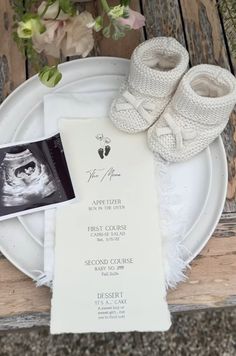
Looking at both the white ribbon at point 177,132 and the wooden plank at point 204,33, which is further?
the wooden plank at point 204,33

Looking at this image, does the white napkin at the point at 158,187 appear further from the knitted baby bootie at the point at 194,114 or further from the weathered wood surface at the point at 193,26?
the weathered wood surface at the point at 193,26

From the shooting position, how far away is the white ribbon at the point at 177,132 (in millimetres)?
619

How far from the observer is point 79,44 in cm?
54

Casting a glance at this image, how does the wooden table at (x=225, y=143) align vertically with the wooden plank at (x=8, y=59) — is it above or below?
below

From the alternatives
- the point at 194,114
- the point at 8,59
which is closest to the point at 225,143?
the point at 194,114

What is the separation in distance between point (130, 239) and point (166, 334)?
0.90 ft

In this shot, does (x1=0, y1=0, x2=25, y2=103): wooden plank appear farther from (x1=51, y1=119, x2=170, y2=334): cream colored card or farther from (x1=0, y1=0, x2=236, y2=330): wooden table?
(x1=51, y1=119, x2=170, y2=334): cream colored card

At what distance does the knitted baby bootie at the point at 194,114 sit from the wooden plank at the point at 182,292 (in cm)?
14

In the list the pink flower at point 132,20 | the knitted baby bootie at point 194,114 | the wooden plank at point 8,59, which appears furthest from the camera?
the wooden plank at point 8,59

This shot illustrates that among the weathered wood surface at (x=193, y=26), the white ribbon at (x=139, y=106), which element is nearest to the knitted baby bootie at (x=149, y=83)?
the white ribbon at (x=139, y=106)

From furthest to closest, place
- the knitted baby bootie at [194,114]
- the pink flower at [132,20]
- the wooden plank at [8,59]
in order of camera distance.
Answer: the wooden plank at [8,59], the knitted baby bootie at [194,114], the pink flower at [132,20]

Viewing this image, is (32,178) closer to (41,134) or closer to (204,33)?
(41,134)

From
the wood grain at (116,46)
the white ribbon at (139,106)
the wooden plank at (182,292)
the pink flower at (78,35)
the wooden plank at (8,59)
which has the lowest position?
the wooden plank at (182,292)

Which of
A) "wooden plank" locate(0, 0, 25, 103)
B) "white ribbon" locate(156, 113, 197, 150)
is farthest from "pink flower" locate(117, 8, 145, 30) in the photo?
"wooden plank" locate(0, 0, 25, 103)
